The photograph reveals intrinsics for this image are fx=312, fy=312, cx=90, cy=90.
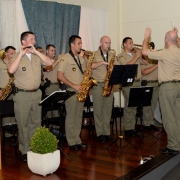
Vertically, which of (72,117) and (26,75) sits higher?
(26,75)

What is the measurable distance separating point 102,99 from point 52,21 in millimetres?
Answer: 2835

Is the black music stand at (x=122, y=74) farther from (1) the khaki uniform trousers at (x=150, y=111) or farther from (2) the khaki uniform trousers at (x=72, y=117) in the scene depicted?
(1) the khaki uniform trousers at (x=150, y=111)

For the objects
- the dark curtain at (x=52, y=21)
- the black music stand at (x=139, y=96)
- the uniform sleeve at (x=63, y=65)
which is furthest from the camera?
the dark curtain at (x=52, y=21)

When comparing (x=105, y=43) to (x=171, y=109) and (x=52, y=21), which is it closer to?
(x=171, y=109)

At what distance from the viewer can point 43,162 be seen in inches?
161

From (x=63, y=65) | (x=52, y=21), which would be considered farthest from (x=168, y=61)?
(x=52, y=21)

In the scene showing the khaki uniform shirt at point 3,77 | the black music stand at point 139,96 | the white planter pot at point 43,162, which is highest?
the khaki uniform shirt at point 3,77

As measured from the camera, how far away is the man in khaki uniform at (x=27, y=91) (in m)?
4.73

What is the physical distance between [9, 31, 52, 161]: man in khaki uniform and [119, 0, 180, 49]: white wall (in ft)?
13.5

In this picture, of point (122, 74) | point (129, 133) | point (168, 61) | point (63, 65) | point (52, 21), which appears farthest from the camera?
point (52, 21)

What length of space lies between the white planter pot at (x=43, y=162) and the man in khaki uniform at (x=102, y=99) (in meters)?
1.82

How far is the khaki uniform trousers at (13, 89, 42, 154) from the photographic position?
4742 mm

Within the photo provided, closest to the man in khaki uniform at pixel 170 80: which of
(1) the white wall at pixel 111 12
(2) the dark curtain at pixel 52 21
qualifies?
(2) the dark curtain at pixel 52 21

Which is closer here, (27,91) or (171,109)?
(27,91)
